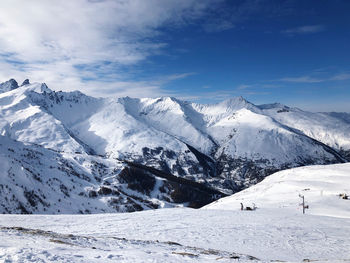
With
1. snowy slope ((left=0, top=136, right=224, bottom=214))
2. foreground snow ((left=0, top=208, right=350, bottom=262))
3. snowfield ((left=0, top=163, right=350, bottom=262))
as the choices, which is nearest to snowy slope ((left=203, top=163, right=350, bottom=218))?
foreground snow ((left=0, top=208, right=350, bottom=262))

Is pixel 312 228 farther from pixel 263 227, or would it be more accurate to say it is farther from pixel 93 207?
pixel 93 207

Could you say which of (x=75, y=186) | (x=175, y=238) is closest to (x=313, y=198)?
(x=175, y=238)

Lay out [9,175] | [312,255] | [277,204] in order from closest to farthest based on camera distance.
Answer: [312,255] → [277,204] → [9,175]

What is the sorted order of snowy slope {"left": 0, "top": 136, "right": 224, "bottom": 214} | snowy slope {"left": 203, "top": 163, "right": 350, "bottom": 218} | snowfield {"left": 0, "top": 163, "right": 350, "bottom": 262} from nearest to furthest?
snowfield {"left": 0, "top": 163, "right": 350, "bottom": 262} → snowy slope {"left": 203, "top": 163, "right": 350, "bottom": 218} → snowy slope {"left": 0, "top": 136, "right": 224, "bottom": 214}

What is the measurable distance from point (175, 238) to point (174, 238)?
0.26 ft

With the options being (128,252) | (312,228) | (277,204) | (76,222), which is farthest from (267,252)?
(277,204)

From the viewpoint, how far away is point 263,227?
24.7 m

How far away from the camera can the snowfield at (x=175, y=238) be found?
1329 cm

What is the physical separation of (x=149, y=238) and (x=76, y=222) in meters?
9.23

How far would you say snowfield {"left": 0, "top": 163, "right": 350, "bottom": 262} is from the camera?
1329 cm

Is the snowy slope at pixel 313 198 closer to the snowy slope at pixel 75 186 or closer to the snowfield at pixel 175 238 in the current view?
the snowfield at pixel 175 238

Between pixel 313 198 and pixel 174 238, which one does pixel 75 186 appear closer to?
pixel 313 198

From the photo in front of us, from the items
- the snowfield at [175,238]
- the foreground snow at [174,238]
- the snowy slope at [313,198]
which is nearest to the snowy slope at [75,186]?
the snowfield at [175,238]

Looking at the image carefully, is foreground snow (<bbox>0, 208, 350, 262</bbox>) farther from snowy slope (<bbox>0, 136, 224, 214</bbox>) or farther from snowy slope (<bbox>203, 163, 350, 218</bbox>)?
snowy slope (<bbox>0, 136, 224, 214</bbox>)
